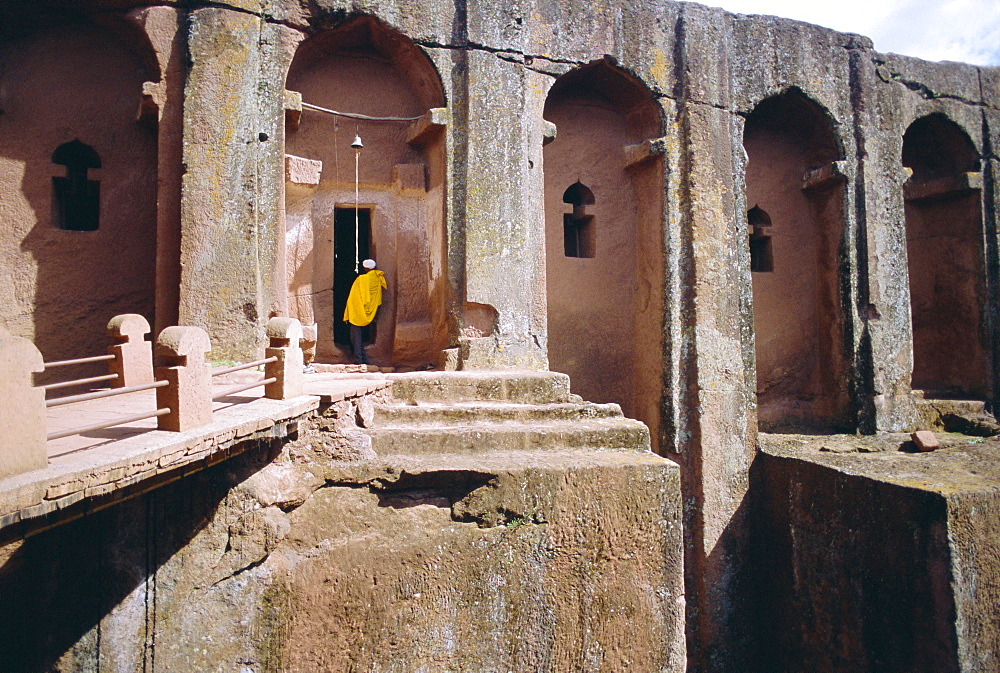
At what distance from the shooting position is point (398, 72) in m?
7.18

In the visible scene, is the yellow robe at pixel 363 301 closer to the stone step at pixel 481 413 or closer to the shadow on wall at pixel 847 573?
the stone step at pixel 481 413

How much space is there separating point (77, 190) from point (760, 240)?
24.5 ft

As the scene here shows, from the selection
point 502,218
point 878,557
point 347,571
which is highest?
point 502,218

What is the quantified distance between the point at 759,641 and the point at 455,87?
6.33 metres

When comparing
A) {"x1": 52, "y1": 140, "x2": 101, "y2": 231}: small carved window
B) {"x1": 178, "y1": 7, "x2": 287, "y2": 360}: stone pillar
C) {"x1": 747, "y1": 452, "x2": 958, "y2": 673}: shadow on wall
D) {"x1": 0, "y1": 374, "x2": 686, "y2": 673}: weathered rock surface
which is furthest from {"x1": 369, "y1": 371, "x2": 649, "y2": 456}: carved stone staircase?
{"x1": 52, "y1": 140, "x2": 101, "y2": 231}: small carved window

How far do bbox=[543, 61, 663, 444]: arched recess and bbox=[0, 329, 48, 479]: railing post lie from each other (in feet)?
19.0

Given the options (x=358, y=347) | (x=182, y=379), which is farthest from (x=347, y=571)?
(x=358, y=347)

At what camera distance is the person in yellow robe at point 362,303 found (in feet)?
22.7

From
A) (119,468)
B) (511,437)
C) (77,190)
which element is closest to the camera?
(119,468)

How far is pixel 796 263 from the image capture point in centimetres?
893

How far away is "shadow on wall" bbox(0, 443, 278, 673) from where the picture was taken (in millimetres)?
4238

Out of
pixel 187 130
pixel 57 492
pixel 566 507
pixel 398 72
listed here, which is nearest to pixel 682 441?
pixel 566 507

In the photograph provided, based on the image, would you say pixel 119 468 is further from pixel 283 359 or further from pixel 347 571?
pixel 347 571

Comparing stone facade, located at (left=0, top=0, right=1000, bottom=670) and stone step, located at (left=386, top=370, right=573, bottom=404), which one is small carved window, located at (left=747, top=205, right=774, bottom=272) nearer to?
stone facade, located at (left=0, top=0, right=1000, bottom=670)
